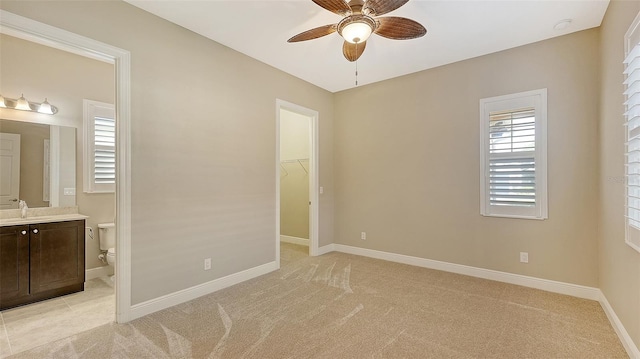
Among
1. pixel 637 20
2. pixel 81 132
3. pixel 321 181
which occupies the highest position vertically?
pixel 637 20

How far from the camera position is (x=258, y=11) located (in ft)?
8.68

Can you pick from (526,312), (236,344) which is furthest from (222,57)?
(526,312)

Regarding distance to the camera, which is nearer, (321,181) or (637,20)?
(637,20)

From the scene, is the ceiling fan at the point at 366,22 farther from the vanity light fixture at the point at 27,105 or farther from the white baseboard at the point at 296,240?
the white baseboard at the point at 296,240

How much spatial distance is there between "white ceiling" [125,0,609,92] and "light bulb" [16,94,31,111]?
1869mm

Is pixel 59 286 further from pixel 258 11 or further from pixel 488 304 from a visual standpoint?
pixel 488 304

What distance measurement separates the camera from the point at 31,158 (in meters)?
3.22

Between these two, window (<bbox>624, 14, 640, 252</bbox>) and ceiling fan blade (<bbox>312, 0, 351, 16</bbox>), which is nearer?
window (<bbox>624, 14, 640, 252</bbox>)

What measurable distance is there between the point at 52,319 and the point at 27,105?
2.34 m

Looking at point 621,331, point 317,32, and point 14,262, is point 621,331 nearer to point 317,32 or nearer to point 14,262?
point 317,32

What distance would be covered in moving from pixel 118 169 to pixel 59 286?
1.75 metres

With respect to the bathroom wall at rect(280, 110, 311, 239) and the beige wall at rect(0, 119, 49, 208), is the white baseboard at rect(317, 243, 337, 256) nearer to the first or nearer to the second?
the bathroom wall at rect(280, 110, 311, 239)

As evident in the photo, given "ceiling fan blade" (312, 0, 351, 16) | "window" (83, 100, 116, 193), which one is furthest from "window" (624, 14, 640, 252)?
"window" (83, 100, 116, 193)

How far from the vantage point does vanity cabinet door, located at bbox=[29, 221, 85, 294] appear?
2.92 metres
